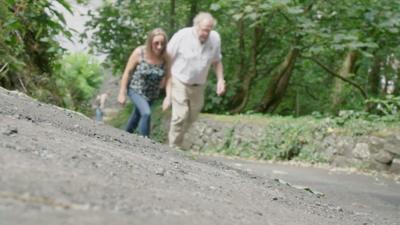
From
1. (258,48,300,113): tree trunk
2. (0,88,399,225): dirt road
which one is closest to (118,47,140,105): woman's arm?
(0,88,399,225): dirt road

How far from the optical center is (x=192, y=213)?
7.06 ft

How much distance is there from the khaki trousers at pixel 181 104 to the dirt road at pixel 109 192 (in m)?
4.14

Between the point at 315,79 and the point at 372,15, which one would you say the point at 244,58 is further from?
the point at 372,15

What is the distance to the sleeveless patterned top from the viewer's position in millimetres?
7734

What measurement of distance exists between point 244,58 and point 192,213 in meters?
16.2

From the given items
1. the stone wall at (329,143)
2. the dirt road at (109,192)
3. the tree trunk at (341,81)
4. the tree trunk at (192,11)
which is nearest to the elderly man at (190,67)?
the stone wall at (329,143)

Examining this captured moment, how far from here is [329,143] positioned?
1193 cm

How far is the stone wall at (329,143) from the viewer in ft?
34.7

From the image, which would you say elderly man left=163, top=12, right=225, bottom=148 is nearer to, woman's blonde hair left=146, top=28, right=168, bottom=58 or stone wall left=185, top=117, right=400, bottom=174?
woman's blonde hair left=146, top=28, right=168, bottom=58

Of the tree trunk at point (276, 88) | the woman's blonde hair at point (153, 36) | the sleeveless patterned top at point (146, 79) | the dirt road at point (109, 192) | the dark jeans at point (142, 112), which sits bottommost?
the dirt road at point (109, 192)

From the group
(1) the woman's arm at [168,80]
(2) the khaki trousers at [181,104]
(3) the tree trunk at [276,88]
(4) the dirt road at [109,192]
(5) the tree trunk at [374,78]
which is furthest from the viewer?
(5) the tree trunk at [374,78]

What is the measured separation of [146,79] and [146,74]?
0.28 feet

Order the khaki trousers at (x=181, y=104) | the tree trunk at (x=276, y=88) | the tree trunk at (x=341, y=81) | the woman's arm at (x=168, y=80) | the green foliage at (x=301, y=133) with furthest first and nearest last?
the tree trunk at (x=276, y=88) → the tree trunk at (x=341, y=81) → the green foliage at (x=301, y=133) → the khaki trousers at (x=181, y=104) → the woman's arm at (x=168, y=80)

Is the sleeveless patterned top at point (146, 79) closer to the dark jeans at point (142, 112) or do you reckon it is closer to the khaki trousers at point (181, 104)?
the dark jeans at point (142, 112)
